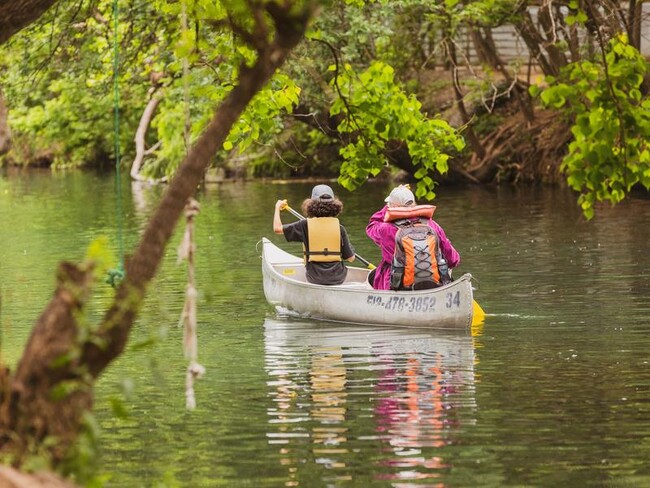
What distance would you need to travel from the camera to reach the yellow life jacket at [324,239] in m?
16.3

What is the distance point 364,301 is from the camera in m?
15.9

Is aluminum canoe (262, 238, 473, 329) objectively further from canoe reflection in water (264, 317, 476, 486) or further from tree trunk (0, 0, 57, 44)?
tree trunk (0, 0, 57, 44)

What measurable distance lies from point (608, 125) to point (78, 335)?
511 centimetres

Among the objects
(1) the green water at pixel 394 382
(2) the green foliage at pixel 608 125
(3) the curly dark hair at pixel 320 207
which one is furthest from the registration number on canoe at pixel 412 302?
(2) the green foliage at pixel 608 125

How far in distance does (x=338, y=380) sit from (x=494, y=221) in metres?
15.5

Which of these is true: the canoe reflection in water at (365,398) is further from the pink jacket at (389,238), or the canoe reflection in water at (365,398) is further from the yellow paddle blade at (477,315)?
the pink jacket at (389,238)

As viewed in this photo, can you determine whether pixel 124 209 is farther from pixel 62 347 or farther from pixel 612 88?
pixel 62 347

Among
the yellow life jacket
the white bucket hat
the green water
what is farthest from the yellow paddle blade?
the yellow life jacket

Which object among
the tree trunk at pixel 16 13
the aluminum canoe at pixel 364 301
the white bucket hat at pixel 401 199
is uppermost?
the tree trunk at pixel 16 13

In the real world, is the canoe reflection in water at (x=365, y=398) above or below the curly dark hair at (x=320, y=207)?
below

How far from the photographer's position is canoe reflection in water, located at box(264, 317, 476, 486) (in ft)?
30.2

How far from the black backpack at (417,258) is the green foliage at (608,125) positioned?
14.5 ft

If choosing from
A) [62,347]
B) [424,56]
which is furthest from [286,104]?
[424,56]

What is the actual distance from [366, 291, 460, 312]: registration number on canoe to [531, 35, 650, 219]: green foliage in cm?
428
